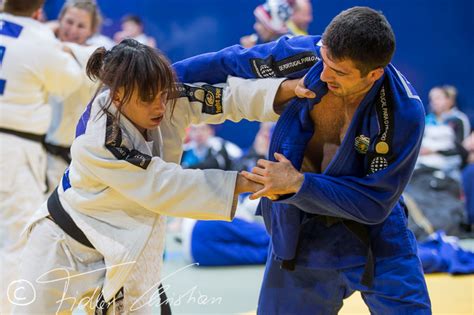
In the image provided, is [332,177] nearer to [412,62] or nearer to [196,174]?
[196,174]

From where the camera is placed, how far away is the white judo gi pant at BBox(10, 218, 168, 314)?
2.80 m

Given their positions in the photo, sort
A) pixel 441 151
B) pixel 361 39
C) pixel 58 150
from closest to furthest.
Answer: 1. pixel 361 39
2. pixel 58 150
3. pixel 441 151

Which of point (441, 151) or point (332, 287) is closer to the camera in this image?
point (332, 287)

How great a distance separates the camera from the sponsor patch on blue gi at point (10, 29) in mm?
4633

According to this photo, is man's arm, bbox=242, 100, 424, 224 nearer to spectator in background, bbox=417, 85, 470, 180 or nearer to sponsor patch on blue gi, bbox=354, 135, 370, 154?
sponsor patch on blue gi, bbox=354, 135, 370, 154

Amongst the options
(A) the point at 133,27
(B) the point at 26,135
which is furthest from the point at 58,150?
(A) the point at 133,27

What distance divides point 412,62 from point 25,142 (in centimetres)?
796

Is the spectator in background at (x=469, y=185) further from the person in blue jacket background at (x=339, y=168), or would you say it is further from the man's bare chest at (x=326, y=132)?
the man's bare chest at (x=326, y=132)

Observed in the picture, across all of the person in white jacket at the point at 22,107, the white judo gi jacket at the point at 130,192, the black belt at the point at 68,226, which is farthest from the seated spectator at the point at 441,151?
the black belt at the point at 68,226

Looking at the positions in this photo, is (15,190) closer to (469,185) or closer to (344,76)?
(344,76)

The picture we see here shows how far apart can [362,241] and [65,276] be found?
4.04 ft

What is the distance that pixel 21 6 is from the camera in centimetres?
466

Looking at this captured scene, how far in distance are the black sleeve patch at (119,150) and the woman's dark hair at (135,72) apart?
3.9 inches

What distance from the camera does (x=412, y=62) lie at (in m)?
11.2
